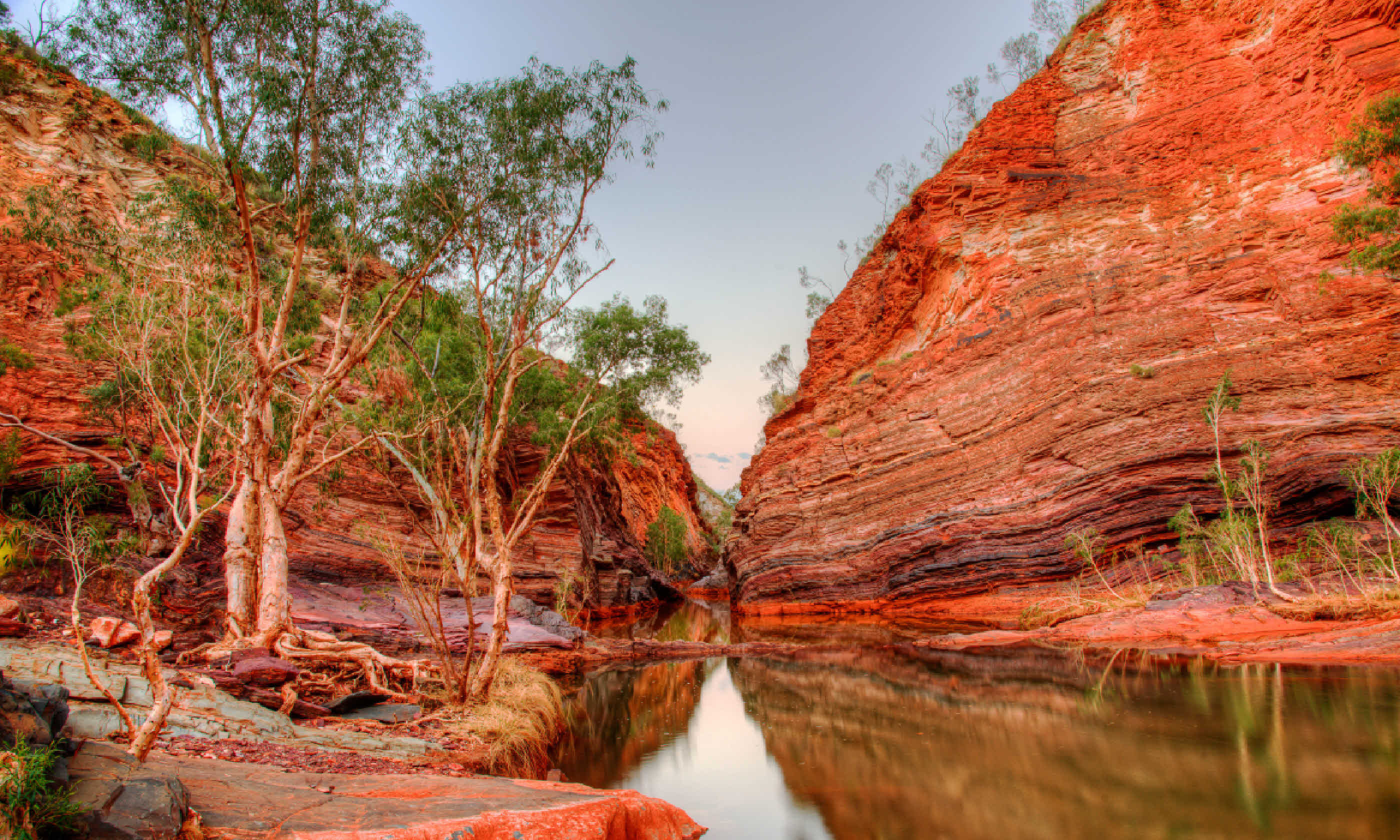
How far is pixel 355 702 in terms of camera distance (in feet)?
25.6

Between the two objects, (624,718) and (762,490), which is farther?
(762,490)

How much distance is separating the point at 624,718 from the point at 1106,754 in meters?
6.83

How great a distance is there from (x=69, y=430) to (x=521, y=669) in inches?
513

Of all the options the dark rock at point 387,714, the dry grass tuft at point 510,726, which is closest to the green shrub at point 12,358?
the dark rock at point 387,714

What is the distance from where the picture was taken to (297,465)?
11016 mm

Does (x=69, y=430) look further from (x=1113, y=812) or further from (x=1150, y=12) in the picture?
(x=1150, y=12)

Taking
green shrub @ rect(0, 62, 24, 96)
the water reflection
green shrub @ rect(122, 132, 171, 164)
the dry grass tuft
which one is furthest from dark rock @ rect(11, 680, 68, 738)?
green shrub @ rect(0, 62, 24, 96)

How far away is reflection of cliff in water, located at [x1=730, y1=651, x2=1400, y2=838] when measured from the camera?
4.95 meters

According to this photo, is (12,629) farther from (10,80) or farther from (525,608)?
(10,80)

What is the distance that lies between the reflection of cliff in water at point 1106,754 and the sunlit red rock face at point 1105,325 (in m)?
9.15

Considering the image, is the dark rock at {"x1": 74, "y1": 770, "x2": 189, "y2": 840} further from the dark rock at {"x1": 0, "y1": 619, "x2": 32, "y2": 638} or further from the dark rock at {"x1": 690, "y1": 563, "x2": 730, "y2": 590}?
the dark rock at {"x1": 690, "y1": 563, "x2": 730, "y2": 590}

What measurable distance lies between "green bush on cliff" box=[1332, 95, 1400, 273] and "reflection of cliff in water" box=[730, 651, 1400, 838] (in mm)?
7604

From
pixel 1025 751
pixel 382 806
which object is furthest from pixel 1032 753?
pixel 382 806

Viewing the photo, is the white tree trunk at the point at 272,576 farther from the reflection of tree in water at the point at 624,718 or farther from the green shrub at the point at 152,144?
the green shrub at the point at 152,144
